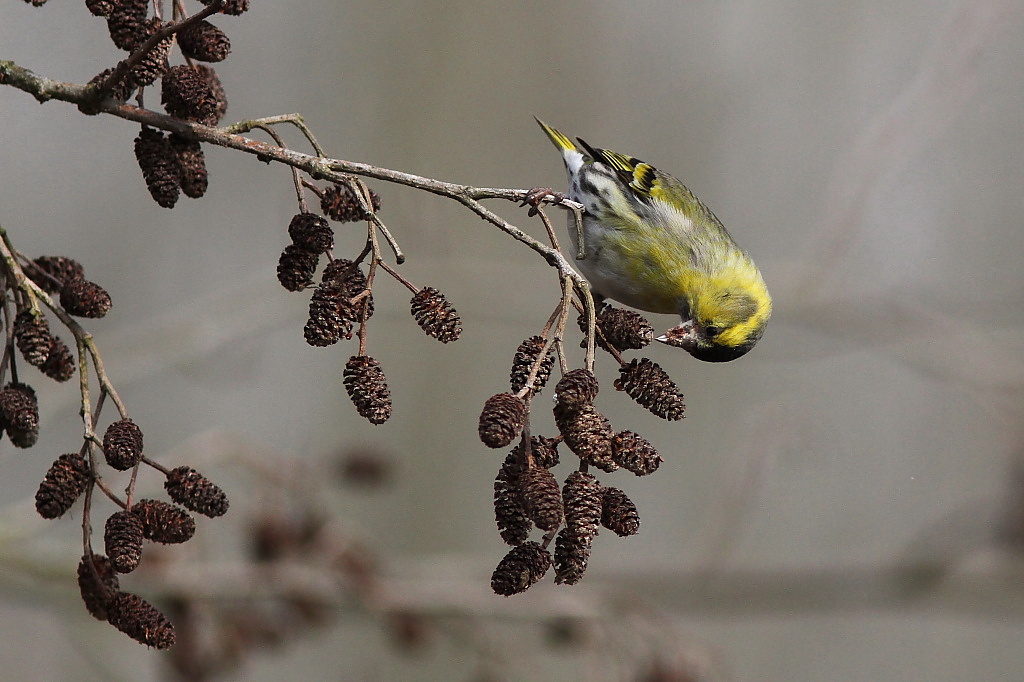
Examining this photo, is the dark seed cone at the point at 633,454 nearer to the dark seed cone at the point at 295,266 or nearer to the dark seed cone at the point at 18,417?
the dark seed cone at the point at 295,266

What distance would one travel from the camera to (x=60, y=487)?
1266 mm

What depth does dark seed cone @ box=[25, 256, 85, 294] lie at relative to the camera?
1484 mm

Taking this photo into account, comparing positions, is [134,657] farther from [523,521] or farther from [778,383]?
[778,383]

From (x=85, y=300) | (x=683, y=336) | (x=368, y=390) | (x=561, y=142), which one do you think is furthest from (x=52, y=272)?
(x=561, y=142)

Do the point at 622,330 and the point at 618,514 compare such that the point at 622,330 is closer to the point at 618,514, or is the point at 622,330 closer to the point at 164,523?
the point at 618,514

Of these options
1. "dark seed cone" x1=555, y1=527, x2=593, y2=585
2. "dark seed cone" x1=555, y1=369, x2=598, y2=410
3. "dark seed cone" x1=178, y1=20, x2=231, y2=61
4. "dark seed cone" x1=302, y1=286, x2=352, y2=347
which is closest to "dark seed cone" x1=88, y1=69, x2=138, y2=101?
"dark seed cone" x1=178, y1=20, x2=231, y2=61

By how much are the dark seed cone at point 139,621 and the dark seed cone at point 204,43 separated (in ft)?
2.52

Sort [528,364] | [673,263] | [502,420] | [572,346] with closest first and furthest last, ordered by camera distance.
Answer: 1. [502,420]
2. [528,364]
3. [673,263]
4. [572,346]

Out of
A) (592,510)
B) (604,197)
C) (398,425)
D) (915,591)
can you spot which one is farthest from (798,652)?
(592,510)

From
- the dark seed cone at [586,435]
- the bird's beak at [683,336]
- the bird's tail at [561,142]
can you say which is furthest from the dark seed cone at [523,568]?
the bird's tail at [561,142]

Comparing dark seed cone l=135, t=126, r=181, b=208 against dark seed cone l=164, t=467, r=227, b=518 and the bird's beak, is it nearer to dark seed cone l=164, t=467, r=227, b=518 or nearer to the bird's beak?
dark seed cone l=164, t=467, r=227, b=518

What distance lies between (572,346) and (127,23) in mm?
5517

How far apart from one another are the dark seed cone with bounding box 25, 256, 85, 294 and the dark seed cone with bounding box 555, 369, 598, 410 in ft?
2.68

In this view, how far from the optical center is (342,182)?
126cm
